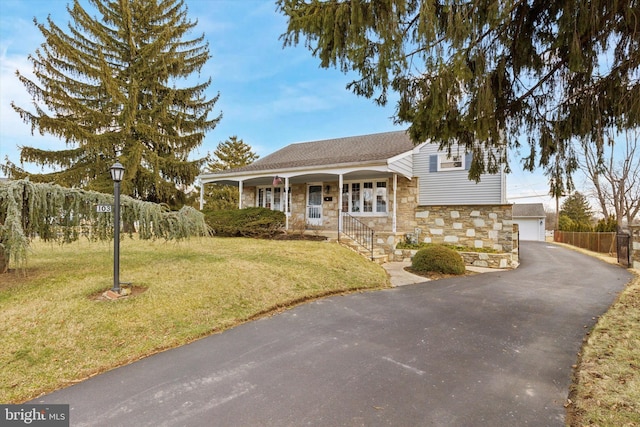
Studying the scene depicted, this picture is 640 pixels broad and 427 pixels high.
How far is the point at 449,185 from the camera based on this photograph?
1287 centimetres

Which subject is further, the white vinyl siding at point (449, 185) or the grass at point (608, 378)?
the white vinyl siding at point (449, 185)

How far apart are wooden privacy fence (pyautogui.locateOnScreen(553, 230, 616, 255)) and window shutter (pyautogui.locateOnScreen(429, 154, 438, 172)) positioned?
11.1 m

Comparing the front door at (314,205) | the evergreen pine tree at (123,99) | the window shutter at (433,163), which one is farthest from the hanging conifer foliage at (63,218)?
the evergreen pine tree at (123,99)

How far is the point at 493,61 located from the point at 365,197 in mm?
9457

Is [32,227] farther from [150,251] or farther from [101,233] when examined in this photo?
[150,251]

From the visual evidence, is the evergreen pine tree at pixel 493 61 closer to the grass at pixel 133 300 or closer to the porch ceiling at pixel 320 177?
the grass at pixel 133 300

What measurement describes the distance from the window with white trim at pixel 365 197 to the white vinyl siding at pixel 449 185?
1.57m

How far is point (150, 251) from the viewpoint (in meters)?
9.17

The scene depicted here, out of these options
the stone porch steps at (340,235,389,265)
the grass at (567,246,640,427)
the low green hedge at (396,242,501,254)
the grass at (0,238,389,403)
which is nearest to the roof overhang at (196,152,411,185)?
the stone porch steps at (340,235,389,265)

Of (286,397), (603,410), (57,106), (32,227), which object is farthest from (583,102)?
(57,106)

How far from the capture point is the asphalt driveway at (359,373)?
256 centimetres

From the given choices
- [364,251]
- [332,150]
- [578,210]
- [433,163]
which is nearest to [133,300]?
[364,251]

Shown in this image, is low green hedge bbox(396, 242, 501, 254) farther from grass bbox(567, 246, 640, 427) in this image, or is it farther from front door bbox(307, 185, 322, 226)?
grass bbox(567, 246, 640, 427)

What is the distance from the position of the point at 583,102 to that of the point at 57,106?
2138cm
